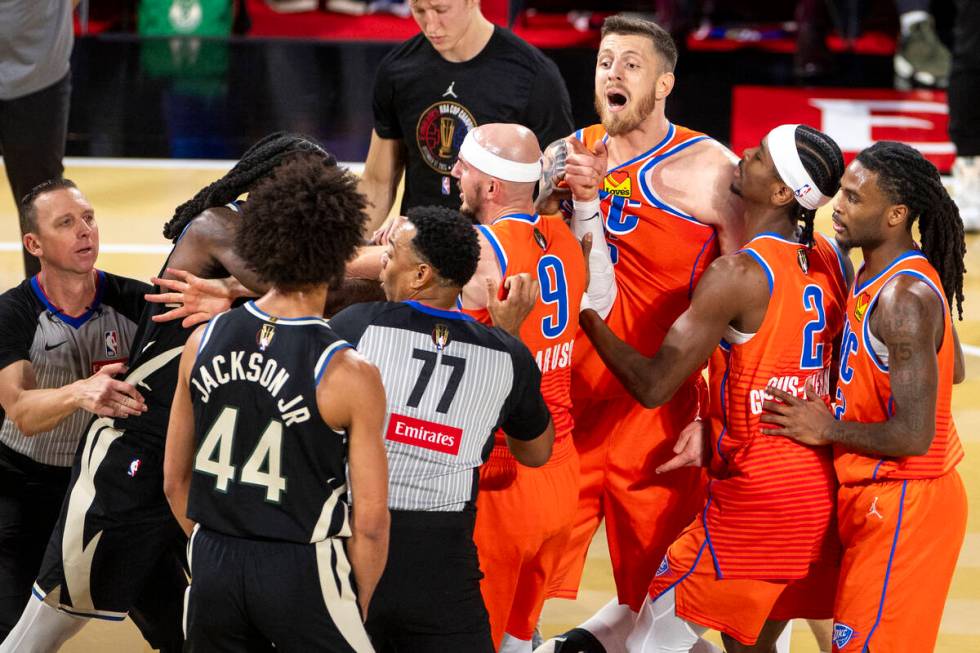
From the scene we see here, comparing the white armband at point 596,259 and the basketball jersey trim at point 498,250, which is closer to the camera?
the basketball jersey trim at point 498,250

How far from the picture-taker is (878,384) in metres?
4.15

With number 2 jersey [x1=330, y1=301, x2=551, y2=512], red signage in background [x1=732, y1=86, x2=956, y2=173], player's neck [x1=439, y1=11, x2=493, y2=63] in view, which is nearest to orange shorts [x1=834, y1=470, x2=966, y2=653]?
number 2 jersey [x1=330, y1=301, x2=551, y2=512]

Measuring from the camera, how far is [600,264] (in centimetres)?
462

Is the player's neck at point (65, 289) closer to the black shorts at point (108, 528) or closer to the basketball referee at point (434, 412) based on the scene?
the black shorts at point (108, 528)

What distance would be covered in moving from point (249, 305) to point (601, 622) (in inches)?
82.0

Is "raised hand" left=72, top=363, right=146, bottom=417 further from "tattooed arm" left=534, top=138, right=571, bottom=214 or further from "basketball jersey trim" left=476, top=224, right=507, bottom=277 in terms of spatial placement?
"tattooed arm" left=534, top=138, right=571, bottom=214

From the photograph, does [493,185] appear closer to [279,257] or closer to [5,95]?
[279,257]

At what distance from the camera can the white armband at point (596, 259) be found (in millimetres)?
4570

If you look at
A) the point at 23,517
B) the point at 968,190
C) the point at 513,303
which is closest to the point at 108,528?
the point at 23,517

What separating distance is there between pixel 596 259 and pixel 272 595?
5.75 ft

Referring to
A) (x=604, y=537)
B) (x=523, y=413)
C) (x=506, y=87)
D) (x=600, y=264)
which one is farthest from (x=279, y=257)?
(x=604, y=537)

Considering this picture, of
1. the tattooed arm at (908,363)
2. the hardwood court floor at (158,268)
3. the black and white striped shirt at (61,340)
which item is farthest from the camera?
the hardwood court floor at (158,268)

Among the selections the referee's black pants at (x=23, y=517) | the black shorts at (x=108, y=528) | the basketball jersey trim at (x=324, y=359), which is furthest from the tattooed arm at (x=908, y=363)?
the referee's black pants at (x=23, y=517)

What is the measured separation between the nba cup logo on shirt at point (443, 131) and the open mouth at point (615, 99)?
1.05m
